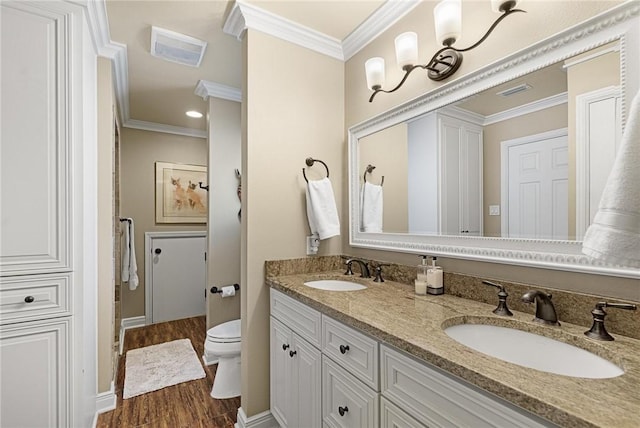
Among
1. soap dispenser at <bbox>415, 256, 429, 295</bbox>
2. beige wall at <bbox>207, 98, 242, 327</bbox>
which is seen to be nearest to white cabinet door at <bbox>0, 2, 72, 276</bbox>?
beige wall at <bbox>207, 98, 242, 327</bbox>

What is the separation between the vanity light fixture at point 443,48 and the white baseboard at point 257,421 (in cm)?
201

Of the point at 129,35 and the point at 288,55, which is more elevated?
the point at 129,35

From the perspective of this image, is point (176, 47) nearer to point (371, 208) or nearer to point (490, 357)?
point (371, 208)

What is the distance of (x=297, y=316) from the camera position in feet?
4.89

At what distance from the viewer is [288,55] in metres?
1.92

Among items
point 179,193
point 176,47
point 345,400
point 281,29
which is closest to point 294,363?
point 345,400

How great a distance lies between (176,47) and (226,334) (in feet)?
6.82

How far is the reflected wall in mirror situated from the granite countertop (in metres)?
0.34

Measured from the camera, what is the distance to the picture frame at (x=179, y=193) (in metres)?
3.73

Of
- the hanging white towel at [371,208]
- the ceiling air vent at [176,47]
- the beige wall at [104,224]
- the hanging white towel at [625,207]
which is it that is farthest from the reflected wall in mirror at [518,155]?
the beige wall at [104,224]

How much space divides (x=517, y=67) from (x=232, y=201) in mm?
2363

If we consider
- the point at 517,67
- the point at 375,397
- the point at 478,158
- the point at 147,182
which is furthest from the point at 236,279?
the point at 517,67

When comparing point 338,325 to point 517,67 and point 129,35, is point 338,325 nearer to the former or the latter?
point 517,67

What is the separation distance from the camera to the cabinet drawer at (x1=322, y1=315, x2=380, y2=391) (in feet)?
3.31
